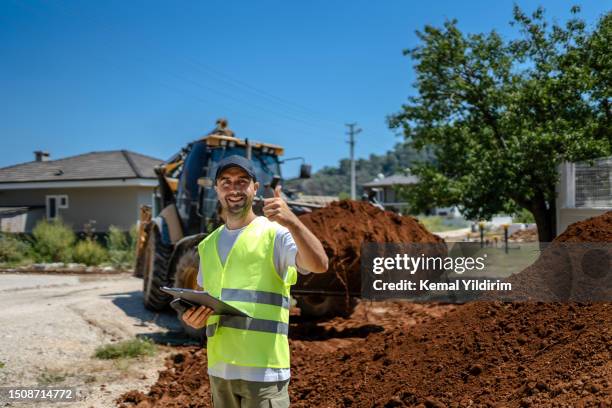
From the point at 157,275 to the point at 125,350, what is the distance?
218cm

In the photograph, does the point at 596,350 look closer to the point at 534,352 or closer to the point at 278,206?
the point at 534,352

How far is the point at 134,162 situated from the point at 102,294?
50.2 ft

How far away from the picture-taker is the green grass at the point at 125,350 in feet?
22.1

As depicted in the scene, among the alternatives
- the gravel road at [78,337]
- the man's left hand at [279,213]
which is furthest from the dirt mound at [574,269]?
the gravel road at [78,337]

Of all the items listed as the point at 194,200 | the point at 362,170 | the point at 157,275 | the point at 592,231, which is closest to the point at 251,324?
the point at 592,231

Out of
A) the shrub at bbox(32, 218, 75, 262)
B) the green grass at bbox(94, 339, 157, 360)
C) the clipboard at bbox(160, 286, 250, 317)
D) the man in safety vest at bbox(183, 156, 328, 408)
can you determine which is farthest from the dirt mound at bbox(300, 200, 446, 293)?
the shrub at bbox(32, 218, 75, 262)

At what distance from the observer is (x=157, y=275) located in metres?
8.90

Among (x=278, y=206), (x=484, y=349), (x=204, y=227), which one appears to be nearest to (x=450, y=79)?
(x=204, y=227)

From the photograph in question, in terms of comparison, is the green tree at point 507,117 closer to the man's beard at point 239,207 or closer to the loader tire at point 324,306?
the loader tire at point 324,306

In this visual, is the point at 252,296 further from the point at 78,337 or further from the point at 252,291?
the point at 78,337

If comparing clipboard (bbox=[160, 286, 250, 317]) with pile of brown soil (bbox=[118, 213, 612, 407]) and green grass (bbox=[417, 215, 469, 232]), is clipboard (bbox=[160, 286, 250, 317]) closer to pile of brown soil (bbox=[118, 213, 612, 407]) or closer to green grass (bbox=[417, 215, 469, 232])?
pile of brown soil (bbox=[118, 213, 612, 407])

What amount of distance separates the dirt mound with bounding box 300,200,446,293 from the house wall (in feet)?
55.7

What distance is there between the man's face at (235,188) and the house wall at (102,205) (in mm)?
21086

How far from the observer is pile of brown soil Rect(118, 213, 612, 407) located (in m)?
3.78
